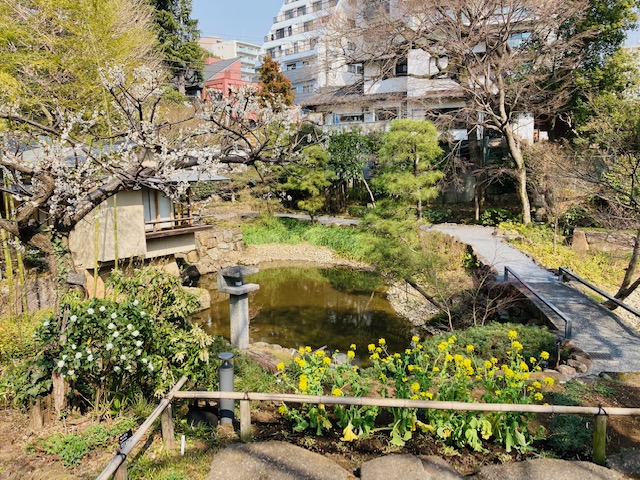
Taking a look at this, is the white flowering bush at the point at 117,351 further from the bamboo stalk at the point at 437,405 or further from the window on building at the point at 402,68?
the window on building at the point at 402,68

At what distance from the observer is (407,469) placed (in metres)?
2.87

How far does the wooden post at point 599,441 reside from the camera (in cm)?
306

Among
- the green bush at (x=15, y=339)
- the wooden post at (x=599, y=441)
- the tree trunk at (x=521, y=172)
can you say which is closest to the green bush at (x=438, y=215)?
the tree trunk at (x=521, y=172)

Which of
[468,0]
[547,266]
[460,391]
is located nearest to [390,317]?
[547,266]

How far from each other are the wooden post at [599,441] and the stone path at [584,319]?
257 centimetres

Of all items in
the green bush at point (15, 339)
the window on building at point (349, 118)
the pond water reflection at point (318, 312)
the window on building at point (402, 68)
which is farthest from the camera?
the window on building at point (349, 118)

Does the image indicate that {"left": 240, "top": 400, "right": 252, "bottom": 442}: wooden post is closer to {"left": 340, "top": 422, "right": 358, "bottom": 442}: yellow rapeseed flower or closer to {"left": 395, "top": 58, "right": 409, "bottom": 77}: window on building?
{"left": 340, "top": 422, "right": 358, "bottom": 442}: yellow rapeseed flower

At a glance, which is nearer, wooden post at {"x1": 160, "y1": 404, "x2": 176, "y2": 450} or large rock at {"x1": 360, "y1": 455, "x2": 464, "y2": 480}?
large rock at {"x1": 360, "y1": 455, "x2": 464, "y2": 480}

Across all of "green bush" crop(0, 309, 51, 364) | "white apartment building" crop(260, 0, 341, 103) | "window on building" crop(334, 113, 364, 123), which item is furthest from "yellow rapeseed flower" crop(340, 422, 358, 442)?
"white apartment building" crop(260, 0, 341, 103)

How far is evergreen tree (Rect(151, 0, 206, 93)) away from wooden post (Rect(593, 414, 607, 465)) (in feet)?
80.0

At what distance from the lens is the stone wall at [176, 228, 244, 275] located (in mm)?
14509

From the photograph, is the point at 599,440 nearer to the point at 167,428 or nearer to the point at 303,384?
the point at 303,384

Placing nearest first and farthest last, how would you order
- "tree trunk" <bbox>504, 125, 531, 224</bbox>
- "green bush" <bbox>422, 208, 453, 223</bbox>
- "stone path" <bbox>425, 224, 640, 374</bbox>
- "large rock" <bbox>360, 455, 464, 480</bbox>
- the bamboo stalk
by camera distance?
"large rock" <bbox>360, 455, 464, 480</bbox>, the bamboo stalk, "stone path" <bbox>425, 224, 640, 374</bbox>, "tree trunk" <bbox>504, 125, 531, 224</bbox>, "green bush" <bbox>422, 208, 453, 223</bbox>

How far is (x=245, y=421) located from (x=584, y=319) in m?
6.22
